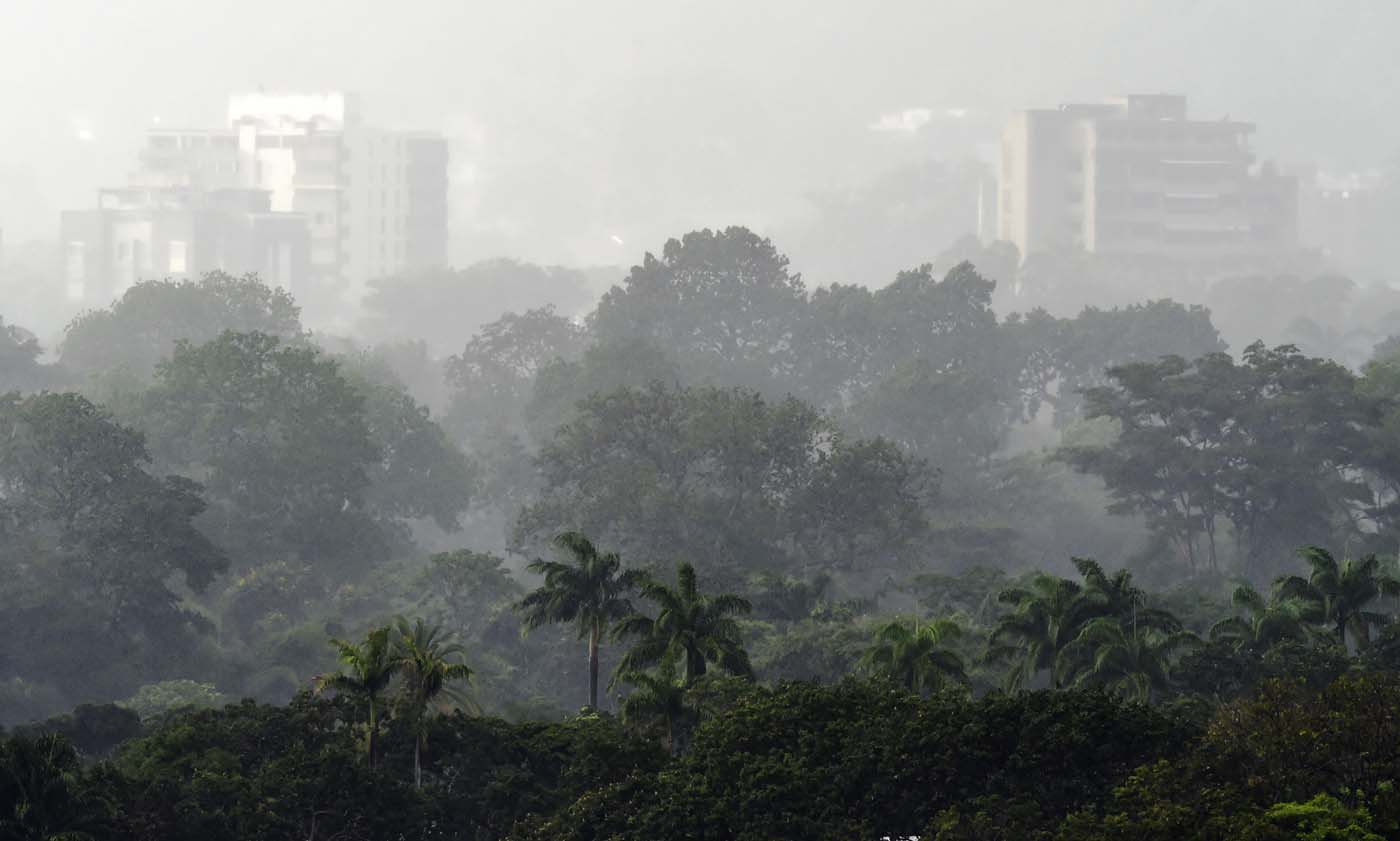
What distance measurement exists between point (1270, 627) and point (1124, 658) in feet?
20.6

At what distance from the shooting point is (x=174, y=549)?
90062 mm

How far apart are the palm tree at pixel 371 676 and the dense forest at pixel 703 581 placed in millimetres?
152

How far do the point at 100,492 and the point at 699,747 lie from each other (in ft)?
146

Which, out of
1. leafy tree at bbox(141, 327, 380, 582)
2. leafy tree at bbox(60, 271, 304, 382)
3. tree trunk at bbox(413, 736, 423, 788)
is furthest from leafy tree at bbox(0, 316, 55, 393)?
tree trunk at bbox(413, 736, 423, 788)

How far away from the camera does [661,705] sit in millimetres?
62188

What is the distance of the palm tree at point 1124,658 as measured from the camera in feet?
217

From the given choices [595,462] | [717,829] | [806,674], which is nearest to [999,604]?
[806,674]

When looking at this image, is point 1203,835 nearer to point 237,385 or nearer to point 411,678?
point 411,678

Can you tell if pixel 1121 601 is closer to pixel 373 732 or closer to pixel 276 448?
pixel 373 732

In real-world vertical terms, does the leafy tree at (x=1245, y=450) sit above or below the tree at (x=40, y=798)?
above

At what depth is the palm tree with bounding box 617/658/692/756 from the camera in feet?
203

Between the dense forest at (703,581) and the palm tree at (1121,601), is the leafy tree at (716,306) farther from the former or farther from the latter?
the palm tree at (1121,601)

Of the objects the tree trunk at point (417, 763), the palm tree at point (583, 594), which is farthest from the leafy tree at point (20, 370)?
the tree trunk at point (417, 763)

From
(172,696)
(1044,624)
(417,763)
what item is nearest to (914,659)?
(1044,624)
